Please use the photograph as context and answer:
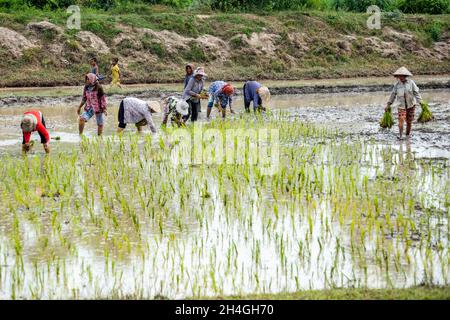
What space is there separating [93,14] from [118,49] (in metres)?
2.46

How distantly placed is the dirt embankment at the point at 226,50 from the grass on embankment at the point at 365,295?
1538cm

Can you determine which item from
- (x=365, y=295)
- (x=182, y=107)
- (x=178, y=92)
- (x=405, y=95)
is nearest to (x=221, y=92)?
(x=182, y=107)

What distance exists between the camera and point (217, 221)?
606cm

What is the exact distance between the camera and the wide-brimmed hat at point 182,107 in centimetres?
1054

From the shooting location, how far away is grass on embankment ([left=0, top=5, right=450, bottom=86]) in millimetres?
19859

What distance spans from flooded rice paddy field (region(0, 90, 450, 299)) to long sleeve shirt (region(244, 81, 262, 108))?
93.7 inches

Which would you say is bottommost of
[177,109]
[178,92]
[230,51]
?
[178,92]

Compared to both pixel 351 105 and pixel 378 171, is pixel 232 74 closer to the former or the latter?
pixel 351 105

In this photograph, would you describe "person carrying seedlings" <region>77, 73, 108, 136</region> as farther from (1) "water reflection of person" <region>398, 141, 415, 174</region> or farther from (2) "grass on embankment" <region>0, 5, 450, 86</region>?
(2) "grass on embankment" <region>0, 5, 450, 86</region>

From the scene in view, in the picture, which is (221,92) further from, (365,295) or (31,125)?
(365,295)

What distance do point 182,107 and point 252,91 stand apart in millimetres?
1982

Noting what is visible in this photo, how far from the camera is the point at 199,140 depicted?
959 cm
